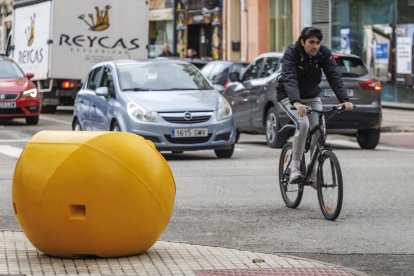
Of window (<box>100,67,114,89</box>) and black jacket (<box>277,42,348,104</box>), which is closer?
black jacket (<box>277,42,348,104</box>)

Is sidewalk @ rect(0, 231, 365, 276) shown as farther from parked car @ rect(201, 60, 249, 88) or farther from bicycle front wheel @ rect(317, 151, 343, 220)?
parked car @ rect(201, 60, 249, 88)

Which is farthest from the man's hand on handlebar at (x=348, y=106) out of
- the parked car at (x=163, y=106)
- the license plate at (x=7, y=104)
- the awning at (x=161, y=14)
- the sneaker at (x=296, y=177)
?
the awning at (x=161, y=14)

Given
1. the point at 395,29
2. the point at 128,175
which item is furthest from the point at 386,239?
the point at 395,29

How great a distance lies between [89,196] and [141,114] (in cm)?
946

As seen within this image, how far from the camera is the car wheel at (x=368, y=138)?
20578 millimetres

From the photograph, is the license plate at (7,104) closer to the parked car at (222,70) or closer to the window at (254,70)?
the parked car at (222,70)

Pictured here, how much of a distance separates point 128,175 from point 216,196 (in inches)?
193

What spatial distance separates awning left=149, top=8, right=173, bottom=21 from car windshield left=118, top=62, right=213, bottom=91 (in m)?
31.4

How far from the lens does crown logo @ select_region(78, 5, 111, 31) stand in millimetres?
32469

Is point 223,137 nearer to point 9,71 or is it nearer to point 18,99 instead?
point 18,99

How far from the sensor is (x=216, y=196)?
12891 millimetres

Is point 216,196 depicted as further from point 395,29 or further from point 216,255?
point 395,29

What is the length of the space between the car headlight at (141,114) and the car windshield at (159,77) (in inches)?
33.9

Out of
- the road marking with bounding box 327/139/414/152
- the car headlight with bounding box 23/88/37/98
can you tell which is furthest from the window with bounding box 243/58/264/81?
the car headlight with bounding box 23/88/37/98
